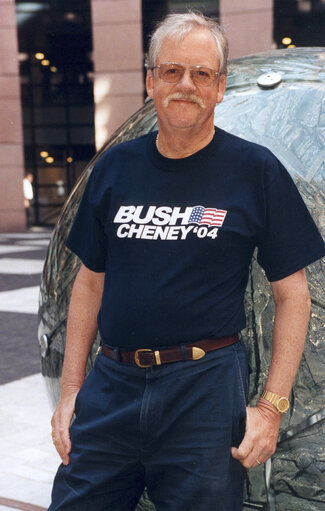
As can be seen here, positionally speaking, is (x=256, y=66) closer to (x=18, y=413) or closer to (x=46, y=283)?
(x=46, y=283)

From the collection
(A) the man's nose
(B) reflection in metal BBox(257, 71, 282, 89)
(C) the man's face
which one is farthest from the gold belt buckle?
(B) reflection in metal BBox(257, 71, 282, 89)

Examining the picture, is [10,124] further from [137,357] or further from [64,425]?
[137,357]

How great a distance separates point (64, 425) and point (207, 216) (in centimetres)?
79

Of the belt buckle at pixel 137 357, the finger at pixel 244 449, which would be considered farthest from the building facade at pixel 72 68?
the finger at pixel 244 449

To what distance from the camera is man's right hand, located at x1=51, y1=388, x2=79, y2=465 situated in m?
2.09

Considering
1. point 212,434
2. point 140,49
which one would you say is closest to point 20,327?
point 212,434

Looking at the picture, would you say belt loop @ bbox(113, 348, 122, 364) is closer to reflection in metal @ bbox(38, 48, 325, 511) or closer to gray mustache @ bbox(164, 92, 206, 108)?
reflection in metal @ bbox(38, 48, 325, 511)

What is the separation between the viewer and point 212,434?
1902mm

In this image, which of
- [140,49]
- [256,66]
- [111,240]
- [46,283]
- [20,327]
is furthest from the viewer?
[140,49]

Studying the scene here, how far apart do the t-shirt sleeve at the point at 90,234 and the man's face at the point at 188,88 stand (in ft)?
1.09

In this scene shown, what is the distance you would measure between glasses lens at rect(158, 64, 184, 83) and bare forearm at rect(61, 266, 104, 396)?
0.65 m

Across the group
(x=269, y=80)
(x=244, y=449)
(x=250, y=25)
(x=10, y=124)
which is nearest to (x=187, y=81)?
(x=269, y=80)

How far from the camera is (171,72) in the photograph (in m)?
1.98

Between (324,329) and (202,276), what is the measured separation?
1.86 feet
